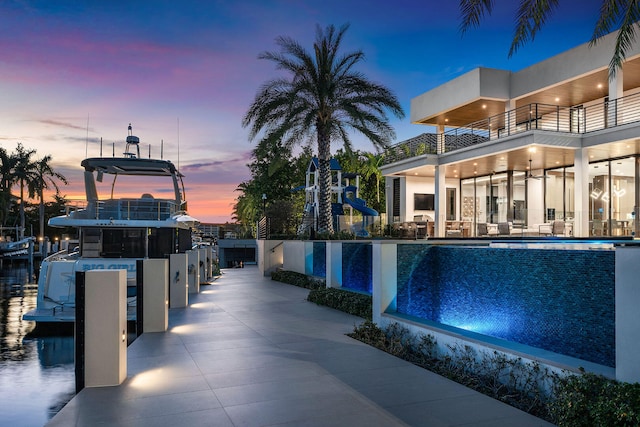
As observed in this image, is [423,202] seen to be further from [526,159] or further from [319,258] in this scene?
[319,258]

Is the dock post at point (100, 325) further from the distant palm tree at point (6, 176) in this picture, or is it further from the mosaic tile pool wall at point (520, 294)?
the distant palm tree at point (6, 176)

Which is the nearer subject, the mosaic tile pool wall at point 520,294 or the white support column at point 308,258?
the mosaic tile pool wall at point 520,294

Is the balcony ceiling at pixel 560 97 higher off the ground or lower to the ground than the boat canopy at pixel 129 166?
higher

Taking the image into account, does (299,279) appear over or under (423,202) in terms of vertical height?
under

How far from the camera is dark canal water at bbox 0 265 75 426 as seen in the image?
24.5 feet

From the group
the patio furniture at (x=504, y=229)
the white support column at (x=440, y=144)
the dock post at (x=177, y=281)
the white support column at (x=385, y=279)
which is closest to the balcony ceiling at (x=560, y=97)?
the white support column at (x=440, y=144)

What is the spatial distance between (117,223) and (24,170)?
52778mm

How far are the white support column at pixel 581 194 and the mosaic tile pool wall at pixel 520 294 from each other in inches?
530

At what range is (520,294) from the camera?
7.24 meters

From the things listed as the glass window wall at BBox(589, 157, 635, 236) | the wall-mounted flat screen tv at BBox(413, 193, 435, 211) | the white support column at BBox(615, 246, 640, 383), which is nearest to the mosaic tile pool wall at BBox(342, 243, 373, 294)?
the white support column at BBox(615, 246, 640, 383)

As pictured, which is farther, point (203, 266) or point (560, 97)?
point (560, 97)

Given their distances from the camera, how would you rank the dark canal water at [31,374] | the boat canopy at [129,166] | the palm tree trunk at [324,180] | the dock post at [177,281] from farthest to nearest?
the palm tree trunk at [324,180] < the boat canopy at [129,166] < the dock post at [177,281] < the dark canal water at [31,374]

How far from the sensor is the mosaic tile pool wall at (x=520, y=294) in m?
5.97

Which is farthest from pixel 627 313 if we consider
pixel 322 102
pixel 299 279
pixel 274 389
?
pixel 322 102
